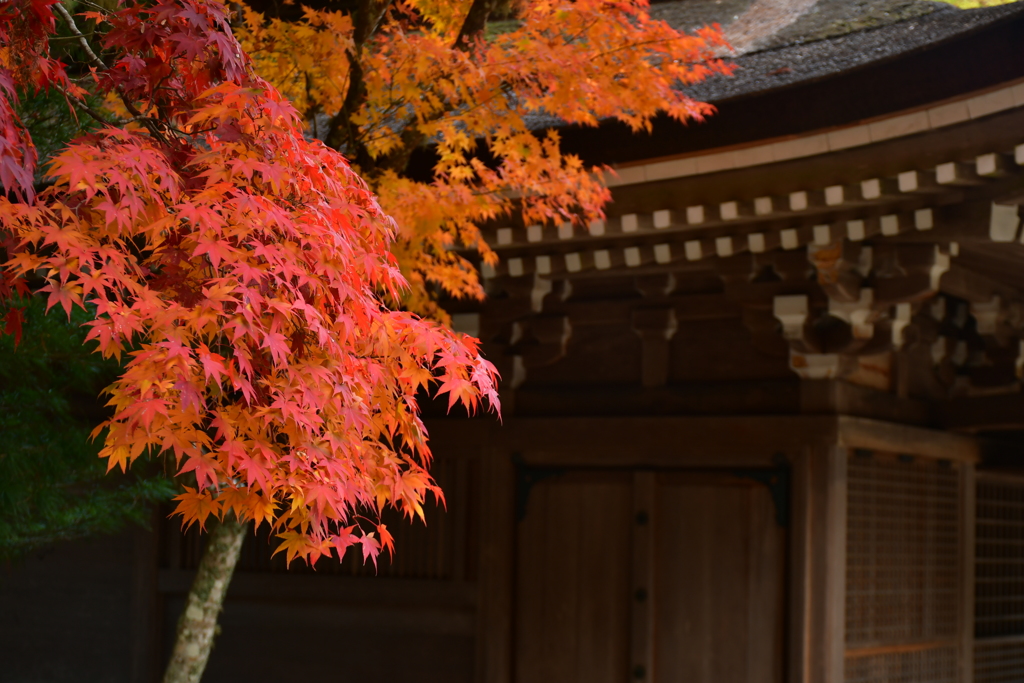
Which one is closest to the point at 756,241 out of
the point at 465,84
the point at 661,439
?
the point at 661,439

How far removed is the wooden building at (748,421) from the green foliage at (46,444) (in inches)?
80.3

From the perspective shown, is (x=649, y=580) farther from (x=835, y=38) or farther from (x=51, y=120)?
(x=51, y=120)

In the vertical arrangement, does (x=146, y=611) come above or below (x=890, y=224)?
below

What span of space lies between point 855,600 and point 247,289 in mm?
4713

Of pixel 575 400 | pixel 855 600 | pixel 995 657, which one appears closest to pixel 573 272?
pixel 575 400

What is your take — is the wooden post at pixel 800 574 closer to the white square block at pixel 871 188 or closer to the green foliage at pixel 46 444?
the white square block at pixel 871 188

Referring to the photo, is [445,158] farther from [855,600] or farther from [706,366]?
[855,600]

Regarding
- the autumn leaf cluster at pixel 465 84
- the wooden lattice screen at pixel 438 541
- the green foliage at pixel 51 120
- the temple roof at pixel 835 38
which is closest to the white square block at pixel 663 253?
the autumn leaf cluster at pixel 465 84

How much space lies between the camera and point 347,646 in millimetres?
6879

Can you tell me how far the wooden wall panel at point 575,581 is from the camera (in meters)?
6.10

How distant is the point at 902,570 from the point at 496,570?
99.7 inches

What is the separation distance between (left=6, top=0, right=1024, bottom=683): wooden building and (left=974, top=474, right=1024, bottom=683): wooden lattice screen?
0.05m

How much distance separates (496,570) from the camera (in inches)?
251

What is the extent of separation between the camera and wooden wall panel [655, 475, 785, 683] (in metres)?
5.68
